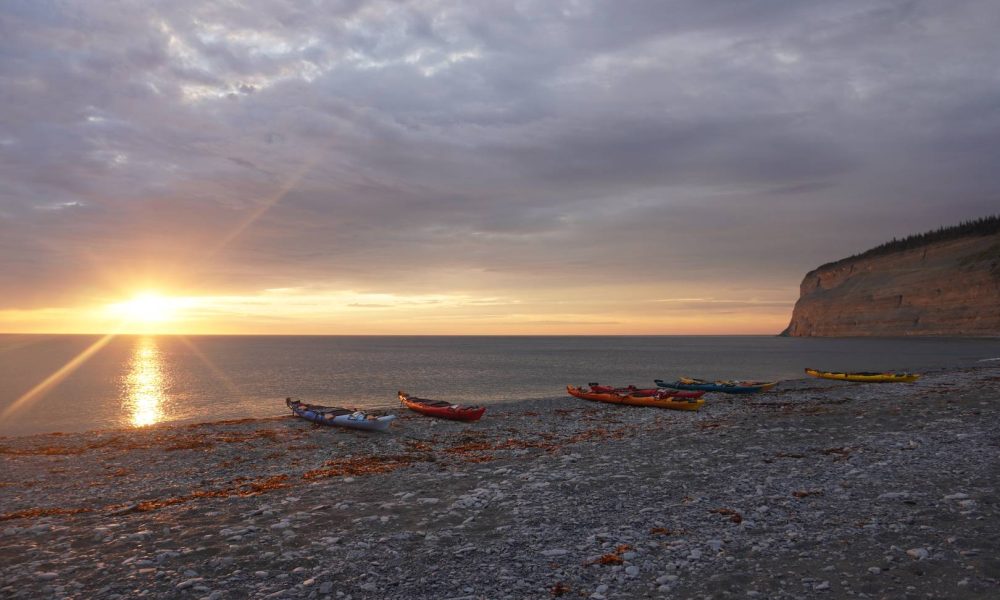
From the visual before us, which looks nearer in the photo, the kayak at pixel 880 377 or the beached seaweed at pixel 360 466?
the beached seaweed at pixel 360 466

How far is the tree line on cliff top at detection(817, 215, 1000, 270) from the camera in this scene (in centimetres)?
14012

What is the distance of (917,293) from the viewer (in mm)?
144375

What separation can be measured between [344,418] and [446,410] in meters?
6.16

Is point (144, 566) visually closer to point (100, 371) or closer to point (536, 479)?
point (536, 479)

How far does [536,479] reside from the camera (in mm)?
14820

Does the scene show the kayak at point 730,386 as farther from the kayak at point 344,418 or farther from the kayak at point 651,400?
the kayak at point 344,418

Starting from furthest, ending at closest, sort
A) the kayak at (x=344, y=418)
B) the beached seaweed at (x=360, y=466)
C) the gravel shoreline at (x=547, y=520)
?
the kayak at (x=344, y=418), the beached seaweed at (x=360, y=466), the gravel shoreline at (x=547, y=520)

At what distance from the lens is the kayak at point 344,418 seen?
29.2m

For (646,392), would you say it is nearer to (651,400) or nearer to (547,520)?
(651,400)

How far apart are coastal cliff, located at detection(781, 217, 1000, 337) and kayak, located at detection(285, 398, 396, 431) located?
144 metres

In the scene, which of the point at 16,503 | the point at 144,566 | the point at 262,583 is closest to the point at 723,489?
the point at 262,583

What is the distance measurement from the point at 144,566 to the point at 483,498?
6.72 m

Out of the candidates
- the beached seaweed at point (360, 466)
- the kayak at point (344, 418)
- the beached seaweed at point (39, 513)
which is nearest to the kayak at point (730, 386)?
the kayak at point (344, 418)

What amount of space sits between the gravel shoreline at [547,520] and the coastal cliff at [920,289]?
139 meters
